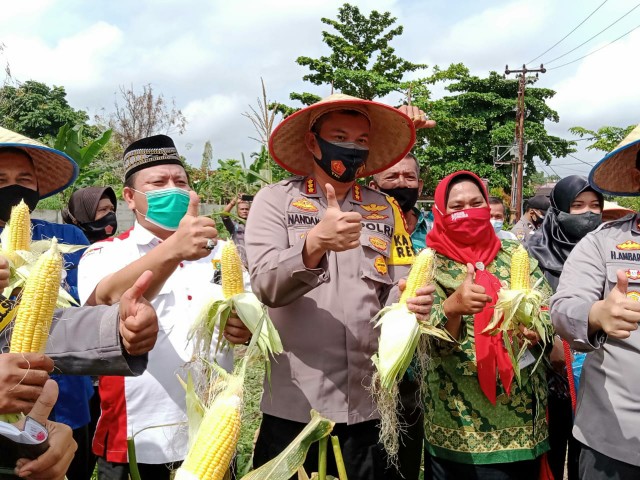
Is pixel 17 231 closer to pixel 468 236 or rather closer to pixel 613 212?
pixel 468 236

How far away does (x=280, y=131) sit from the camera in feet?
8.88

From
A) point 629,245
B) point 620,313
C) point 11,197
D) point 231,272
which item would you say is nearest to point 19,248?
point 11,197

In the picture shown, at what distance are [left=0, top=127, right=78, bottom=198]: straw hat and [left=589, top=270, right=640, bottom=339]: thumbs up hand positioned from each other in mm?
2657

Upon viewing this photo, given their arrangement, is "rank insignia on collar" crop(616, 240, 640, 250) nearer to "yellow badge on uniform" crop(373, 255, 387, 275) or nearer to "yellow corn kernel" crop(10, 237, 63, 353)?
"yellow badge on uniform" crop(373, 255, 387, 275)

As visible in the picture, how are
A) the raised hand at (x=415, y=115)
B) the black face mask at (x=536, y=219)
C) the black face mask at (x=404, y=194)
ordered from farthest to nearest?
the black face mask at (x=536, y=219) → the black face mask at (x=404, y=194) → the raised hand at (x=415, y=115)

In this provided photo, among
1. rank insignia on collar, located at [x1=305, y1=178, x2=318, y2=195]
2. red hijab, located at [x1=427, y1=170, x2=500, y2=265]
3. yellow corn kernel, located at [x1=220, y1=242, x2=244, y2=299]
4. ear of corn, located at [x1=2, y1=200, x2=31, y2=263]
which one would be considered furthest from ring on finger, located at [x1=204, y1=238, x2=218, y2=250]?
red hijab, located at [x1=427, y1=170, x2=500, y2=265]

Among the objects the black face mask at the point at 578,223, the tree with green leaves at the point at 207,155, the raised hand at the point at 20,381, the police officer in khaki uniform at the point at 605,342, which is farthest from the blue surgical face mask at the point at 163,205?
the tree with green leaves at the point at 207,155

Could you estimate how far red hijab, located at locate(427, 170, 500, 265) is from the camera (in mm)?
2715

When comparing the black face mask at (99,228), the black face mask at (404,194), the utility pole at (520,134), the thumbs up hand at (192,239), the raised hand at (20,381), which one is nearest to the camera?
the raised hand at (20,381)

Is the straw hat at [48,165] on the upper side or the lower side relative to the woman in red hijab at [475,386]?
upper

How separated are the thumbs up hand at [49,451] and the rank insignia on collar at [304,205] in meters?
1.31

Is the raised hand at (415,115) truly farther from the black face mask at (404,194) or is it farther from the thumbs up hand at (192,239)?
the thumbs up hand at (192,239)

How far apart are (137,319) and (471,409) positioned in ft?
5.66

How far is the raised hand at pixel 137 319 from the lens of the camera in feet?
5.11
